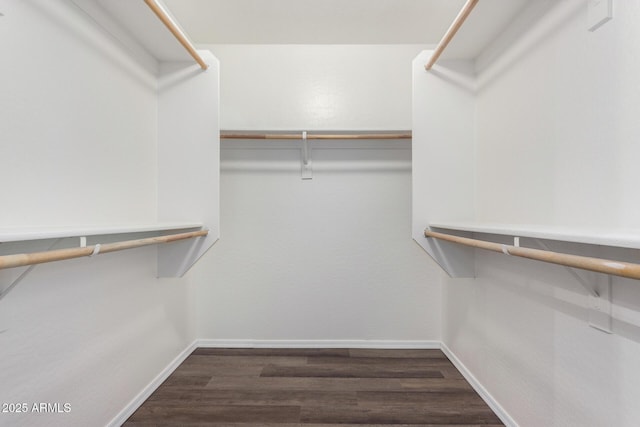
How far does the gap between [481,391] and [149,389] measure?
6.24 feet

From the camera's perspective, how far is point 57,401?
46.4 inches

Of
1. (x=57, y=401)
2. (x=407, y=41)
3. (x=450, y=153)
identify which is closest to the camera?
(x=57, y=401)

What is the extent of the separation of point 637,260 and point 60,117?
1.97 m

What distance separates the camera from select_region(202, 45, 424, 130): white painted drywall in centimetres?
240

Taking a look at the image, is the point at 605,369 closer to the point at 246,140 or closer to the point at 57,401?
the point at 57,401

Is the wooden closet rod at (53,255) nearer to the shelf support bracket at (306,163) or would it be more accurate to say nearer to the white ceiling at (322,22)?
the white ceiling at (322,22)

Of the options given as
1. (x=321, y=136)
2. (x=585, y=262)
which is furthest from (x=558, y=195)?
(x=321, y=136)

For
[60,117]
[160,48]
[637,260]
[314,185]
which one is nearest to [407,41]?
[314,185]

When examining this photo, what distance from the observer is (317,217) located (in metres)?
2.44

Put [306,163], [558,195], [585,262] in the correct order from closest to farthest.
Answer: [585,262] → [558,195] → [306,163]

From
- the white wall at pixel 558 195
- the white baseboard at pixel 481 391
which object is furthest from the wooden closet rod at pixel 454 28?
the white baseboard at pixel 481 391

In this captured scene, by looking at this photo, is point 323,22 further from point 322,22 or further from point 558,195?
point 558,195

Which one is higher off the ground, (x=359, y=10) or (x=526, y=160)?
(x=359, y=10)

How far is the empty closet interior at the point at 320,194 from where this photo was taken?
1.02 meters
